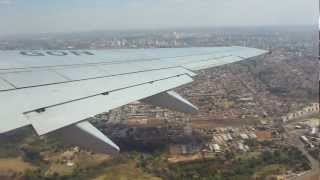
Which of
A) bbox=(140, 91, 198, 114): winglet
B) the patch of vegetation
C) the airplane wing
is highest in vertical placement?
the airplane wing

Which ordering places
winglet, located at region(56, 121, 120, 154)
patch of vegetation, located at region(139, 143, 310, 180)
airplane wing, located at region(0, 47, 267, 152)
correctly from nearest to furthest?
airplane wing, located at region(0, 47, 267, 152) → winglet, located at region(56, 121, 120, 154) → patch of vegetation, located at region(139, 143, 310, 180)

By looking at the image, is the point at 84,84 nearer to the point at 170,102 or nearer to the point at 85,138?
the point at 85,138

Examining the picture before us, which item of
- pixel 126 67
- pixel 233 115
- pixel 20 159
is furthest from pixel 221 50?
pixel 233 115

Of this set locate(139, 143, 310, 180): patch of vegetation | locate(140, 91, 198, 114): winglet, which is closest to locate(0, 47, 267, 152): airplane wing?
locate(140, 91, 198, 114): winglet

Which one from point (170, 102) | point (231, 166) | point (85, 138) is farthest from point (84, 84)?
point (231, 166)

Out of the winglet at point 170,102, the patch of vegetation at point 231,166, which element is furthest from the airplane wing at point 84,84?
the patch of vegetation at point 231,166

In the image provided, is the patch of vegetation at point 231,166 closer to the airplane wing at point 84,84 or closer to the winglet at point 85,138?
the airplane wing at point 84,84

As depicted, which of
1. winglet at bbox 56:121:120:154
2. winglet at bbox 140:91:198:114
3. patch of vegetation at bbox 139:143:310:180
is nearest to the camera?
winglet at bbox 56:121:120:154

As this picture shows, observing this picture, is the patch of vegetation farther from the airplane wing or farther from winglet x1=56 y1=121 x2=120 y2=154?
winglet x1=56 y1=121 x2=120 y2=154

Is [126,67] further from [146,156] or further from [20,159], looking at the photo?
[20,159]
